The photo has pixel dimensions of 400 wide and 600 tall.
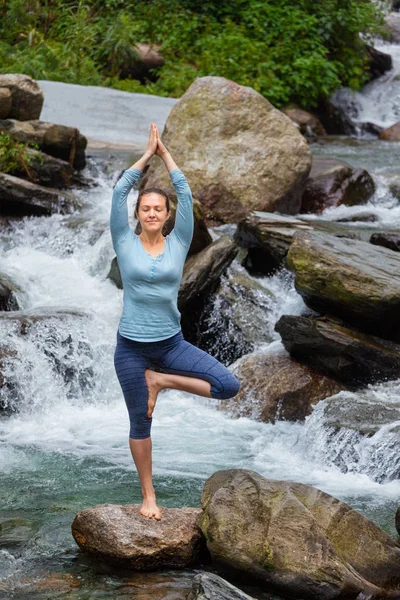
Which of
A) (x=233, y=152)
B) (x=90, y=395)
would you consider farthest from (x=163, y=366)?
(x=233, y=152)

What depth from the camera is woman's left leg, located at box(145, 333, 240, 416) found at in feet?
16.1

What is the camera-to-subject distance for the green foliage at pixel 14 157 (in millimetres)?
12266

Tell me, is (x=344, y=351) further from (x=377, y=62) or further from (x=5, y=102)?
(x=377, y=62)

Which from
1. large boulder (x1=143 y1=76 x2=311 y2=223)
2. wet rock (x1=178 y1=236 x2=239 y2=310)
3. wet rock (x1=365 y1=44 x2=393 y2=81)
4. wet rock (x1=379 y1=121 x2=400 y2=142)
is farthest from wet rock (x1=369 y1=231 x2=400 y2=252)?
wet rock (x1=365 y1=44 x2=393 y2=81)

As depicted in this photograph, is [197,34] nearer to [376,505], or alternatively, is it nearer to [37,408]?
[37,408]

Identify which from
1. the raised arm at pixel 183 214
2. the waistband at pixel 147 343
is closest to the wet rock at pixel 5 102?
the raised arm at pixel 183 214

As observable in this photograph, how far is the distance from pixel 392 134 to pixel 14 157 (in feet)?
→ 28.3

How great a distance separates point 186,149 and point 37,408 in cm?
477

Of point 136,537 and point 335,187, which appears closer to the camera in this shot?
point 136,537

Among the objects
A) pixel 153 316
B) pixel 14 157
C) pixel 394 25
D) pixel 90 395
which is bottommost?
pixel 90 395

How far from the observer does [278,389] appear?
842cm

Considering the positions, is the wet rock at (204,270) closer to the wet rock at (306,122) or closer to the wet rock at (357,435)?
the wet rock at (357,435)

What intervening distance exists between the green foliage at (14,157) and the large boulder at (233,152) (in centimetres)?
155

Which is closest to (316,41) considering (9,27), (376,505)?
(9,27)
